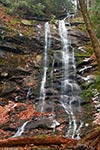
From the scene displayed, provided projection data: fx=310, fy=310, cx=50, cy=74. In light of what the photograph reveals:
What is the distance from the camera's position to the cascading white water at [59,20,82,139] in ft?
42.2

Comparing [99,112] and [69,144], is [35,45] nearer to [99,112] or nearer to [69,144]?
[99,112]

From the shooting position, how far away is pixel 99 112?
46.2 ft

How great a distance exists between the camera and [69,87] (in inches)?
674

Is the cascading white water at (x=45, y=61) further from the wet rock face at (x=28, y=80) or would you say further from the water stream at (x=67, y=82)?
the wet rock face at (x=28, y=80)

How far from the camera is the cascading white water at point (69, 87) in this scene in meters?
12.9

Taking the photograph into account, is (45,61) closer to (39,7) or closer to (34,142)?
(39,7)

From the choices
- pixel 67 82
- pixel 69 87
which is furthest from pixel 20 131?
pixel 67 82

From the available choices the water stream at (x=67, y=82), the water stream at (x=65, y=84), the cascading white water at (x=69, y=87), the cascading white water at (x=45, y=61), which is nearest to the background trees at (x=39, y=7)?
the cascading white water at (x=45, y=61)

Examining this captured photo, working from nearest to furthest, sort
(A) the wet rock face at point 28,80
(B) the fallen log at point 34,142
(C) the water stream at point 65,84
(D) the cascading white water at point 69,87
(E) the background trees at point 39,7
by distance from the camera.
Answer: (B) the fallen log at point 34,142
(D) the cascading white water at point 69,87
(C) the water stream at point 65,84
(A) the wet rock face at point 28,80
(E) the background trees at point 39,7

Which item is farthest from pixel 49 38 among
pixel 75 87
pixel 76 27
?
pixel 75 87

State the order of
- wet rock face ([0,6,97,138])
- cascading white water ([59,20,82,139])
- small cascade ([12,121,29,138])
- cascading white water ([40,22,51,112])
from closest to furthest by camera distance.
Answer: small cascade ([12,121,29,138]) < cascading white water ([59,20,82,139]) < wet rock face ([0,6,97,138]) < cascading white water ([40,22,51,112])

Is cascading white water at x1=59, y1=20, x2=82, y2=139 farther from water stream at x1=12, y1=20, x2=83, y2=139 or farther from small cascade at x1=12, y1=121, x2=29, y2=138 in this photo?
small cascade at x1=12, y1=121, x2=29, y2=138

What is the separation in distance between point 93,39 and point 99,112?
7.76 meters

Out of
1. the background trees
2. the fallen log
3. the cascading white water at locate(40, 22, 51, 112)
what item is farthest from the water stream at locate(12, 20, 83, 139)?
the fallen log
